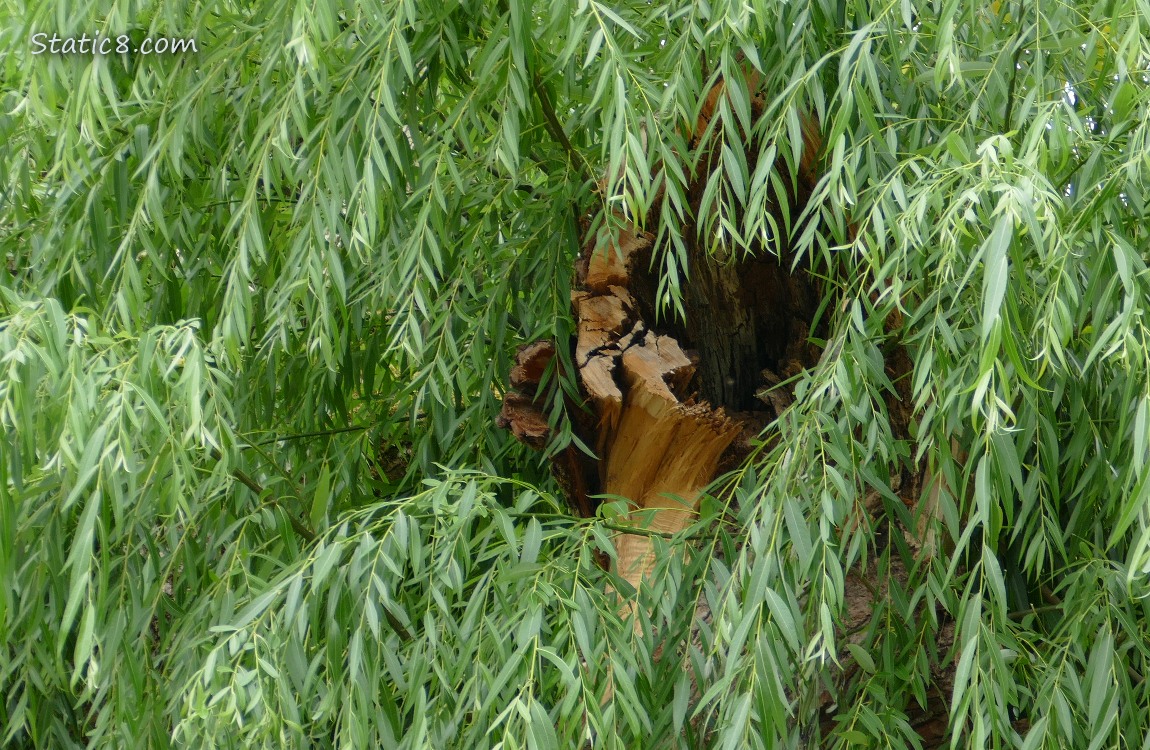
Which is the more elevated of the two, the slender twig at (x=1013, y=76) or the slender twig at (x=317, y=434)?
the slender twig at (x=1013, y=76)

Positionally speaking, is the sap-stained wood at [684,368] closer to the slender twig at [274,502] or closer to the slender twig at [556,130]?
the slender twig at [556,130]

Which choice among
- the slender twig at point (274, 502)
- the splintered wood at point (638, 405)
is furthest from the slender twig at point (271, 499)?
the splintered wood at point (638, 405)

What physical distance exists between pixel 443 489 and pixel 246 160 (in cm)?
76

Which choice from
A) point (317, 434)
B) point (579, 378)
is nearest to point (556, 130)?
point (579, 378)

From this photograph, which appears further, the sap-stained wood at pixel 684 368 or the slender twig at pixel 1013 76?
the sap-stained wood at pixel 684 368

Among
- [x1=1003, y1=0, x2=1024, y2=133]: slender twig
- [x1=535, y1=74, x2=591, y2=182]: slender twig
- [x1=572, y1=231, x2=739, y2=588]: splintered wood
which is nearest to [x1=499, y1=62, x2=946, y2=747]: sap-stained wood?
[x1=572, y1=231, x2=739, y2=588]: splintered wood

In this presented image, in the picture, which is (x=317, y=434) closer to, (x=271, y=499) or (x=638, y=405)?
(x=271, y=499)

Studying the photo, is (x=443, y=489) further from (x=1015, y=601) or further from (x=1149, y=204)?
(x=1149, y=204)

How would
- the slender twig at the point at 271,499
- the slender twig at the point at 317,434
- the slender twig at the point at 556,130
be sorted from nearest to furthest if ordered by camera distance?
1. the slender twig at the point at 271,499
2. the slender twig at the point at 556,130
3. the slender twig at the point at 317,434

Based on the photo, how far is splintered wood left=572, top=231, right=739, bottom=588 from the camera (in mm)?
1913

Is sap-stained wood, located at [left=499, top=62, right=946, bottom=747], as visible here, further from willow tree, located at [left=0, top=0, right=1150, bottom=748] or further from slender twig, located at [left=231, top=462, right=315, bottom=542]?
slender twig, located at [left=231, top=462, right=315, bottom=542]

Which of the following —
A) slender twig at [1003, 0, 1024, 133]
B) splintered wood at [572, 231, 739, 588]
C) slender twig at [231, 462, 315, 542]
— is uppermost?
slender twig at [1003, 0, 1024, 133]

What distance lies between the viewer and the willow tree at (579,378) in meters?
1.34

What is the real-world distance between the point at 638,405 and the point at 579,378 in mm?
113
